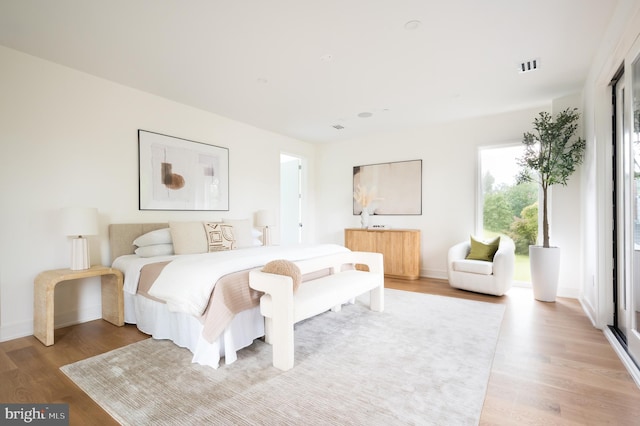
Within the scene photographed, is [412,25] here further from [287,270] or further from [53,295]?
[53,295]

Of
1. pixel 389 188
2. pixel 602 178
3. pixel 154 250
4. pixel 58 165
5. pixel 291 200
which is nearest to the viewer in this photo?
pixel 602 178

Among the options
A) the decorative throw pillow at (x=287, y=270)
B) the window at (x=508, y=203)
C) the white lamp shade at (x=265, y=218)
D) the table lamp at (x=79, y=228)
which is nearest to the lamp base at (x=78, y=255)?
the table lamp at (x=79, y=228)

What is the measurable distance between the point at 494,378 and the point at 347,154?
4.81m

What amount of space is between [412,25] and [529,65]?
5.08 feet

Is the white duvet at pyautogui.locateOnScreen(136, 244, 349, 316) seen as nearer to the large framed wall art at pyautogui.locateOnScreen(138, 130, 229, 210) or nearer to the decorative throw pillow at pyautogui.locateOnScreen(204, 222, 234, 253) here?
the decorative throw pillow at pyautogui.locateOnScreen(204, 222, 234, 253)

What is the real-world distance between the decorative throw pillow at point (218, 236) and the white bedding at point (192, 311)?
673 millimetres

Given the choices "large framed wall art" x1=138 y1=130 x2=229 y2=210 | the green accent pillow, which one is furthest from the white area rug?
"large framed wall art" x1=138 y1=130 x2=229 y2=210

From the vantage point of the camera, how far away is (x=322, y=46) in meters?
2.67

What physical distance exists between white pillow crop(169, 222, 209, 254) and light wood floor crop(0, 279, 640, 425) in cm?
92

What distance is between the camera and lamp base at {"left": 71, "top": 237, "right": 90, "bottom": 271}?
278 cm

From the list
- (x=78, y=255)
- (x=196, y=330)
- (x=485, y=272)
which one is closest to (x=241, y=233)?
(x=78, y=255)

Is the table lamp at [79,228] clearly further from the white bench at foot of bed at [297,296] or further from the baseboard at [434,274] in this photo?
the baseboard at [434,274]

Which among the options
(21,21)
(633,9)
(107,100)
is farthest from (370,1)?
(107,100)

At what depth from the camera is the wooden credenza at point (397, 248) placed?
4.96 m
